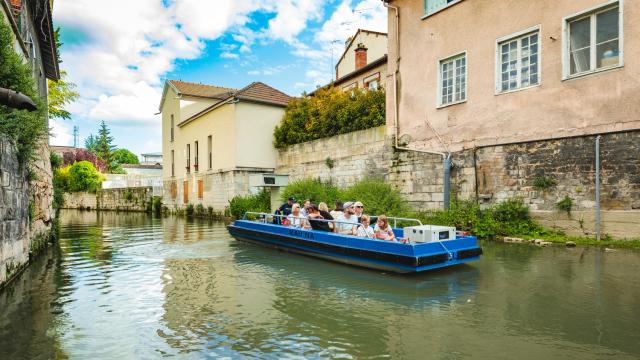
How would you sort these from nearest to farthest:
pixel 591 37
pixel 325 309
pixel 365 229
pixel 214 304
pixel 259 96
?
pixel 325 309 → pixel 214 304 → pixel 365 229 → pixel 591 37 → pixel 259 96

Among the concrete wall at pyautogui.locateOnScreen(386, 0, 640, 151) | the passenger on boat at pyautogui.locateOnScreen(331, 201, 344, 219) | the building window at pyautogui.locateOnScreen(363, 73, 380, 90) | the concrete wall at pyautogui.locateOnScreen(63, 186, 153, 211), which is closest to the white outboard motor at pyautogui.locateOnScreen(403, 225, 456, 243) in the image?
the passenger on boat at pyautogui.locateOnScreen(331, 201, 344, 219)

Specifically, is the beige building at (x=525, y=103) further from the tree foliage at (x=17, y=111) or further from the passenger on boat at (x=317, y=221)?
the tree foliage at (x=17, y=111)

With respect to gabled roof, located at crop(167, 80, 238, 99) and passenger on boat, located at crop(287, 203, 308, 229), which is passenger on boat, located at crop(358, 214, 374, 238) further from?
gabled roof, located at crop(167, 80, 238, 99)

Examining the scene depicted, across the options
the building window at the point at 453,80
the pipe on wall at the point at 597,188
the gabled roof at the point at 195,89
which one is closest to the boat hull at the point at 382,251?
the pipe on wall at the point at 597,188

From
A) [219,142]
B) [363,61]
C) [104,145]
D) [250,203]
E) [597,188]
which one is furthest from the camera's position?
[104,145]

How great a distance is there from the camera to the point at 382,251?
26.0 ft

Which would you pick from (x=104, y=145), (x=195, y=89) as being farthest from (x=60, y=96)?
(x=104, y=145)

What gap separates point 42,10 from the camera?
13.8 meters

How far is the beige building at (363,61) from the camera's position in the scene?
22.7 m

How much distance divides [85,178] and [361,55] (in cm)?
2623

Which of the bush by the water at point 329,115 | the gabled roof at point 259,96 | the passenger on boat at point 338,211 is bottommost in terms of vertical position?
the passenger on boat at point 338,211

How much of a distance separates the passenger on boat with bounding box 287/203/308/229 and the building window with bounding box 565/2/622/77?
714cm

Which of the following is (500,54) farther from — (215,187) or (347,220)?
(215,187)

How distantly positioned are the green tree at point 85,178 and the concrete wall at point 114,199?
1.93ft
